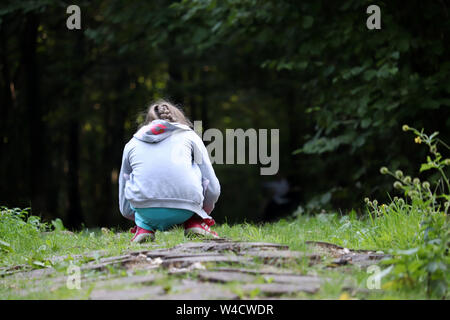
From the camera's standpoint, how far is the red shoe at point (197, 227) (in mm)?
4959

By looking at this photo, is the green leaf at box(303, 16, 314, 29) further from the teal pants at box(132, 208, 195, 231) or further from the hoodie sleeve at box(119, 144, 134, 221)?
the teal pants at box(132, 208, 195, 231)

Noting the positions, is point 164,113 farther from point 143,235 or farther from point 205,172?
point 143,235

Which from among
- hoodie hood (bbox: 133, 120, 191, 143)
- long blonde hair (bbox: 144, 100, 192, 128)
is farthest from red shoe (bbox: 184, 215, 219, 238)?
long blonde hair (bbox: 144, 100, 192, 128)

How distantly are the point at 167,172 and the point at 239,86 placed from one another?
11.1m

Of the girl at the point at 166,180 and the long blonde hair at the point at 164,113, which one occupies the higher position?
the long blonde hair at the point at 164,113

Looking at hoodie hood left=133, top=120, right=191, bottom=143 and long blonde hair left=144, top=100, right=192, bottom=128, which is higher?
long blonde hair left=144, top=100, right=192, bottom=128

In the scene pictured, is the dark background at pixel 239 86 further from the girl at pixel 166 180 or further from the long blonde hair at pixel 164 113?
the girl at pixel 166 180

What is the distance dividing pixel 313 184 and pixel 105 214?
6.05 meters

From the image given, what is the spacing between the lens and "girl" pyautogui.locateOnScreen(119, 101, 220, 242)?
16.3ft

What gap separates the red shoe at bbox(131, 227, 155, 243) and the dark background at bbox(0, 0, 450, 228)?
1.28m

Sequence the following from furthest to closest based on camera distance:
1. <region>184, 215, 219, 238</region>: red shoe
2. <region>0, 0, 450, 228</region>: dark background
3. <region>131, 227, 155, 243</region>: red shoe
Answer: <region>0, 0, 450, 228</region>: dark background
<region>184, 215, 219, 238</region>: red shoe
<region>131, 227, 155, 243</region>: red shoe

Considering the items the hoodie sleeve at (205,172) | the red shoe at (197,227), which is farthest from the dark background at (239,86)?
the red shoe at (197,227)

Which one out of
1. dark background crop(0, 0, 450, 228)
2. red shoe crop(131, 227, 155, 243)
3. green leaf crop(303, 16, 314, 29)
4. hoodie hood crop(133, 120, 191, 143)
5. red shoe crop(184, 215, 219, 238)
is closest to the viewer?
red shoe crop(131, 227, 155, 243)

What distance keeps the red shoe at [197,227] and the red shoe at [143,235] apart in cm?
30
